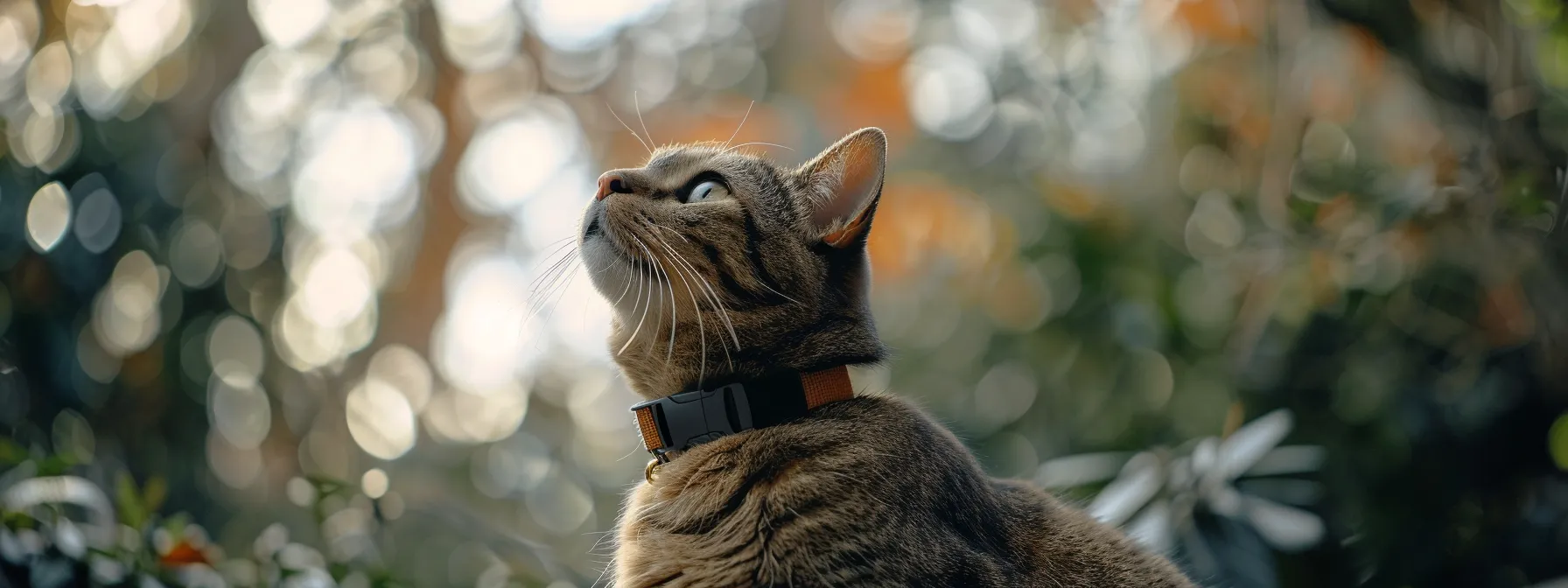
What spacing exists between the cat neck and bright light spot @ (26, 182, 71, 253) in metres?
1.92

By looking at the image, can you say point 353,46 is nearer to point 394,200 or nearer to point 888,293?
point 394,200

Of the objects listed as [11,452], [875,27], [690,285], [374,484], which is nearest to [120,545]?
[11,452]

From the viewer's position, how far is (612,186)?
168cm

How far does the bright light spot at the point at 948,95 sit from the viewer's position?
4.21 meters

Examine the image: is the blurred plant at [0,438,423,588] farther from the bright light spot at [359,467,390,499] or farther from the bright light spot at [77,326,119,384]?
the bright light spot at [77,326,119,384]

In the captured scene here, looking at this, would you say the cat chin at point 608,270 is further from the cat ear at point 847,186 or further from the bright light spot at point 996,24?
the bright light spot at point 996,24

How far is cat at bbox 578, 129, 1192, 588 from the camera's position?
1407mm

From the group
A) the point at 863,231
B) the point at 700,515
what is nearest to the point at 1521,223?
the point at 863,231

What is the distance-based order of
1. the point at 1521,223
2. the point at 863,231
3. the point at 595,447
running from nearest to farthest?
the point at 863,231
the point at 1521,223
the point at 595,447

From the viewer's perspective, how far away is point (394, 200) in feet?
16.6

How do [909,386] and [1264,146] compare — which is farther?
[909,386]

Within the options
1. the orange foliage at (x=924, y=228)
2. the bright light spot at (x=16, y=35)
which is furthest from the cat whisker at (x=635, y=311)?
the orange foliage at (x=924, y=228)

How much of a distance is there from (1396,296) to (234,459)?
393 cm

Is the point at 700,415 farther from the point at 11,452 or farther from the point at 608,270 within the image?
the point at 11,452
